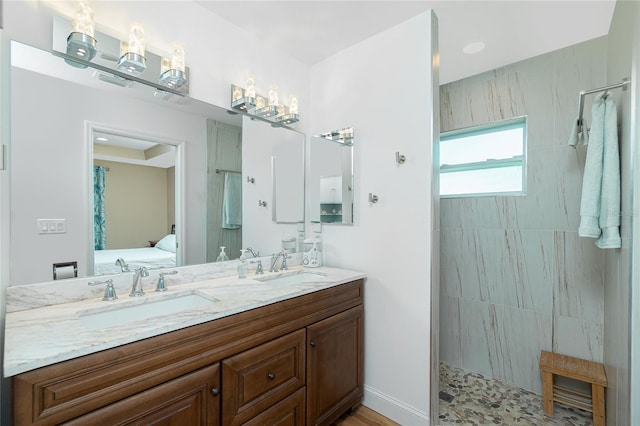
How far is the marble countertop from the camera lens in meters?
0.82

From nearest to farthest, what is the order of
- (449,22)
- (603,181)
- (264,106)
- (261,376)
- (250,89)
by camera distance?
1. (261,376)
2. (603,181)
3. (449,22)
4. (250,89)
5. (264,106)

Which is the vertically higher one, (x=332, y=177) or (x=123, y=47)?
(x=123, y=47)

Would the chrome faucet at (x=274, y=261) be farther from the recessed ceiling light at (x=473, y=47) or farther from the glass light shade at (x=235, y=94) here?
the recessed ceiling light at (x=473, y=47)

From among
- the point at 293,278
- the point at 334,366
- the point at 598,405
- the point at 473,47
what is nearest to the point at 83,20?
the point at 293,278

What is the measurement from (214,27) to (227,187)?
3.31 feet

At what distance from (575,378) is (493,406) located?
0.54 metres

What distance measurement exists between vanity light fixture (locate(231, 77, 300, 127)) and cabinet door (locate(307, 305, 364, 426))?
4.75ft

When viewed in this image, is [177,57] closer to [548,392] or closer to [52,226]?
[52,226]

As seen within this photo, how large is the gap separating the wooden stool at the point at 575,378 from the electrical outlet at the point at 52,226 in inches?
114

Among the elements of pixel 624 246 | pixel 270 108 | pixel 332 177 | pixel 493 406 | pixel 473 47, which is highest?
pixel 473 47

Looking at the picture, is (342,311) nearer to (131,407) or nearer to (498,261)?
(131,407)

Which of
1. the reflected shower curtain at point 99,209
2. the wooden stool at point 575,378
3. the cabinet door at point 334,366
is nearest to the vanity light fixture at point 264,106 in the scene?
the reflected shower curtain at point 99,209

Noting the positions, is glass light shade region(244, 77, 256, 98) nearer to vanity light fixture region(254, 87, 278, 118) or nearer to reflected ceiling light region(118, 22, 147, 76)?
vanity light fixture region(254, 87, 278, 118)

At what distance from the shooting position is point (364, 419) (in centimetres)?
187
